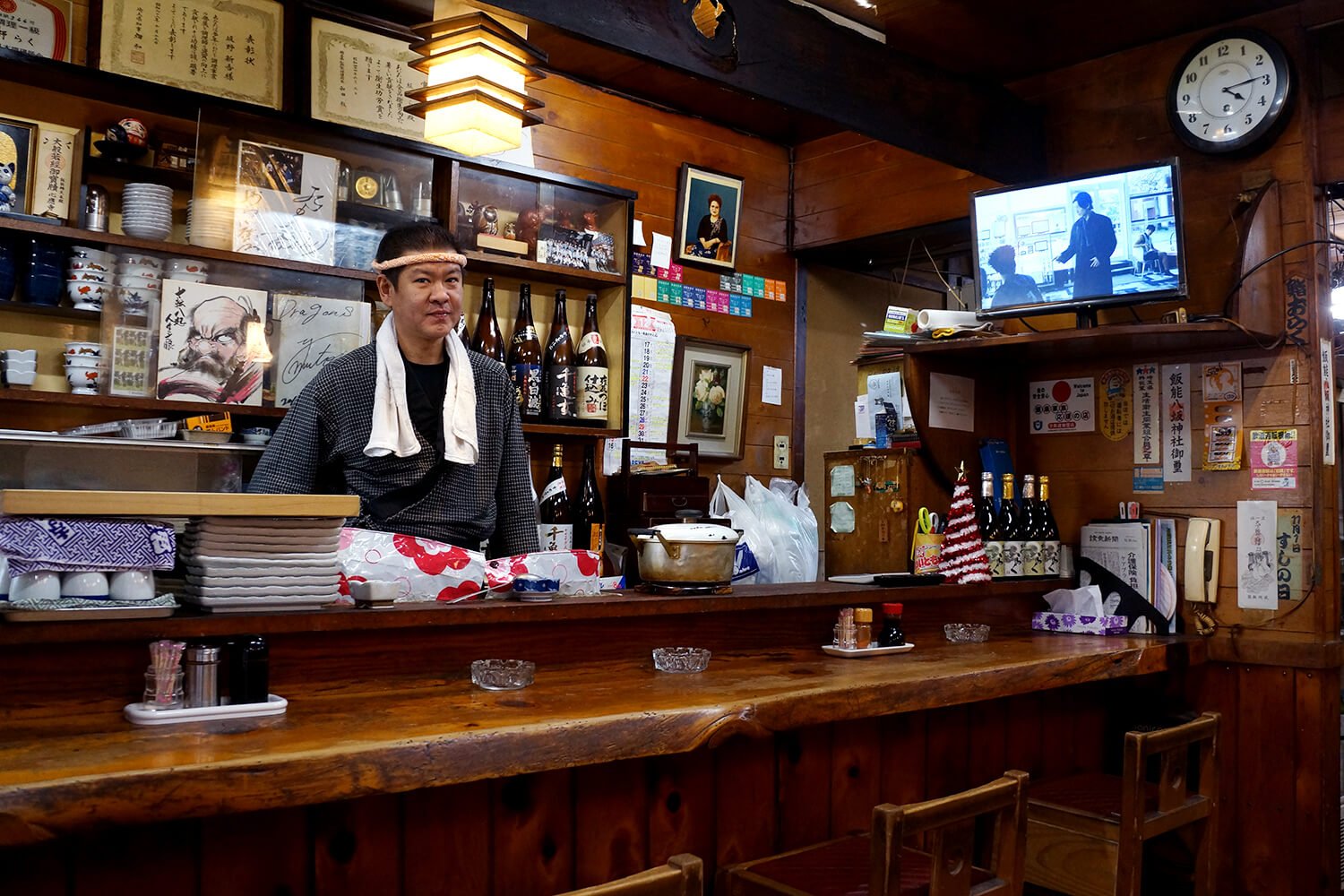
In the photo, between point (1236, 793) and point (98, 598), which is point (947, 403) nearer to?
point (1236, 793)

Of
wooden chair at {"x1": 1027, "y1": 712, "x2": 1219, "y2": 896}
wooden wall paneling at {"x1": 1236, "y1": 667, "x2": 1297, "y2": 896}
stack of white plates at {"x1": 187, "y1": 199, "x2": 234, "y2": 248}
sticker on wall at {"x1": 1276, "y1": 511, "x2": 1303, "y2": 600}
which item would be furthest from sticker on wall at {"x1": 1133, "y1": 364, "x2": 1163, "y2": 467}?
stack of white plates at {"x1": 187, "y1": 199, "x2": 234, "y2": 248}

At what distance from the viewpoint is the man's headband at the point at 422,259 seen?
8.84ft

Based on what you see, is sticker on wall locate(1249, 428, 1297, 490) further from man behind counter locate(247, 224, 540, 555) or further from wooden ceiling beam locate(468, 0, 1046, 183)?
man behind counter locate(247, 224, 540, 555)

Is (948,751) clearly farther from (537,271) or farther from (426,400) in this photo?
(537,271)

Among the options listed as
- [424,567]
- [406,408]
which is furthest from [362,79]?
[424,567]

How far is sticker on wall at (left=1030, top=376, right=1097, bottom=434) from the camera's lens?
374 cm

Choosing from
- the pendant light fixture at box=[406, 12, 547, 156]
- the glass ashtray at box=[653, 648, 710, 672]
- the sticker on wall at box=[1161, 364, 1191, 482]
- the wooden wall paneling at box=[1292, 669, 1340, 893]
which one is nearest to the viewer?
the glass ashtray at box=[653, 648, 710, 672]

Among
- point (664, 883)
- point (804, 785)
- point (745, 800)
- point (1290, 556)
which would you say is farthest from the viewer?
point (1290, 556)

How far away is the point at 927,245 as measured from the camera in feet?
15.3

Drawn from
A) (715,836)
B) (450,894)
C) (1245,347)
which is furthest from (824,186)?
(450,894)

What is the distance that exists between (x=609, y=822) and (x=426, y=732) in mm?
504

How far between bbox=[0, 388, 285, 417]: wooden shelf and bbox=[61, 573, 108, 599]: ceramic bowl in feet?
4.74

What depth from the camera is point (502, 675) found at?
6.25 ft

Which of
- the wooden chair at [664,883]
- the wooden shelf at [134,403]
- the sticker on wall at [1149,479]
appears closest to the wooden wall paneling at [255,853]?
the wooden chair at [664,883]
